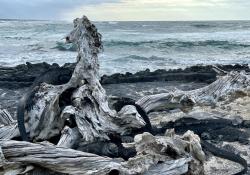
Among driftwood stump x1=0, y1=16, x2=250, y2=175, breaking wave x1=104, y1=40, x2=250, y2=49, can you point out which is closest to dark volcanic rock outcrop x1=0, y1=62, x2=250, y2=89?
driftwood stump x1=0, y1=16, x2=250, y2=175

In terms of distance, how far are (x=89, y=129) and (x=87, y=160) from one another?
110cm

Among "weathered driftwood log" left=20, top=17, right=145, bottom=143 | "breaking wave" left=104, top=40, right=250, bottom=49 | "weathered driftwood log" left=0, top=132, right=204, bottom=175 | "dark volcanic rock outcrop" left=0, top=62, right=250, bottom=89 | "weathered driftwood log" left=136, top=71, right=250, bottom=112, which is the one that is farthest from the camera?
"breaking wave" left=104, top=40, right=250, bottom=49

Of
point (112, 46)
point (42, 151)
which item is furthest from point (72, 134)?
point (112, 46)

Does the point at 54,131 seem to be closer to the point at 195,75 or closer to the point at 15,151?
the point at 15,151

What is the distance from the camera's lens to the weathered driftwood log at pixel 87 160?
4.05 meters

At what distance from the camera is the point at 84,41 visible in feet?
18.6

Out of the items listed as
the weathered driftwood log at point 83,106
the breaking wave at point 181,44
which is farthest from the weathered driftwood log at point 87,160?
the breaking wave at point 181,44

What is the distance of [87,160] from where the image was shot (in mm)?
4148

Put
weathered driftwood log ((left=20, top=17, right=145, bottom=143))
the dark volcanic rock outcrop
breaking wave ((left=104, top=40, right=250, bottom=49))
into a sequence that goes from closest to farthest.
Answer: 1. weathered driftwood log ((left=20, top=17, right=145, bottom=143))
2. the dark volcanic rock outcrop
3. breaking wave ((left=104, top=40, right=250, bottom=49))

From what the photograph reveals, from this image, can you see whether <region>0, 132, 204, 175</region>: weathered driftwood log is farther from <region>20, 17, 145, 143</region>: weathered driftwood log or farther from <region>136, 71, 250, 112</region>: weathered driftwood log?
<region>136, 71, 250, 112</region>: weathered driftwood log

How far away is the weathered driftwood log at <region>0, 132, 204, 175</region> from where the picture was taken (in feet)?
13.3

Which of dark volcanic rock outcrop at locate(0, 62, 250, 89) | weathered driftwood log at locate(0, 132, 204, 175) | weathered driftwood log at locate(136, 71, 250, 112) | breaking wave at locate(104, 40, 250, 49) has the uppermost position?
weathered driftwood log at locate(136, 71, 250, 112)

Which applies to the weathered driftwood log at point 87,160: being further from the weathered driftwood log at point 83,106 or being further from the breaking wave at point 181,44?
the breaking wave at point 181,44

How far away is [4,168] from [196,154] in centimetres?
168
